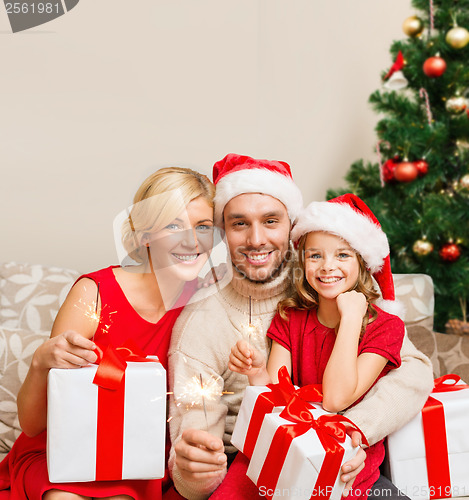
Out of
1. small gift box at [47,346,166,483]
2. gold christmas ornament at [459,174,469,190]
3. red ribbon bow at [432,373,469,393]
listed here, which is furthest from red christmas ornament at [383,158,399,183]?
small gift box at [47,346,166,483]

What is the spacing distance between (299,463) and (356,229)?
2.03ft

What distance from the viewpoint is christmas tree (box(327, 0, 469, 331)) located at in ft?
7.79

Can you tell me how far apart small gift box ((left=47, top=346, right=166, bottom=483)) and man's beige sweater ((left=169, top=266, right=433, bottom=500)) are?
19cm

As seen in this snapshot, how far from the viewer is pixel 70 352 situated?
1.04 metres

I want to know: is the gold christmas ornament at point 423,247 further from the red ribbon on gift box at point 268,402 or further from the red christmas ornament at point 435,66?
the red ribbon on gift box at point 268,402

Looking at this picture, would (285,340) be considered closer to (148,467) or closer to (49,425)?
(148,467)

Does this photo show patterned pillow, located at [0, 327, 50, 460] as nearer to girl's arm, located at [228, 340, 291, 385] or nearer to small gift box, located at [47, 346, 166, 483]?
small gift box, located at [47, 346, 166, 483]

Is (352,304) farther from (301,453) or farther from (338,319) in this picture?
(301,453)

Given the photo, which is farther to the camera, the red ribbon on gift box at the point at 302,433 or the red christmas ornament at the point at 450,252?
the red christmas ornament at the point at 450,252

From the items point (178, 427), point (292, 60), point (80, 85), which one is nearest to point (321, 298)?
point (178, 427)

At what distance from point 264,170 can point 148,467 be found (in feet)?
2.69

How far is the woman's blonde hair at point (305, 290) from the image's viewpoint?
1.36 m

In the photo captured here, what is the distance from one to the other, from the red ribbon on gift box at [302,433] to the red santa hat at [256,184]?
578 mm

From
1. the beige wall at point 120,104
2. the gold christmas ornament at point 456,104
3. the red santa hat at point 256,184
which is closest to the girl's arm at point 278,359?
the red santa hat at point 256,184
